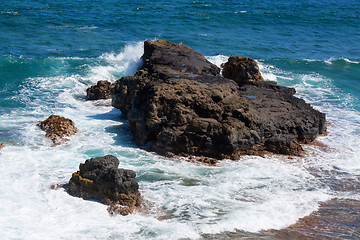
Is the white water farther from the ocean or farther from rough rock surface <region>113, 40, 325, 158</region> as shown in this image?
rough rock surface <region>113, 40, 325, 158</region>

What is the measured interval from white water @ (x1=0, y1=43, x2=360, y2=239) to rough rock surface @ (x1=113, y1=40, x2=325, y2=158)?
0.47m

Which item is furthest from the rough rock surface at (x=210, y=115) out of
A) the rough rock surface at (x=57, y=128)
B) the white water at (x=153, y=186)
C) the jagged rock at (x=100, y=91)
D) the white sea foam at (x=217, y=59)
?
the white sea foam at (x=217, y=59)

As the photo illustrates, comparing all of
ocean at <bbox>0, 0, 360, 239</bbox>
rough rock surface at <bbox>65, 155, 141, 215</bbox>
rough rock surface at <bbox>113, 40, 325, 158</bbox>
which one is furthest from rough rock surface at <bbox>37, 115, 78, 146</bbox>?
rough rock surface at <bbox>65, 155, 141, 215</bbox>

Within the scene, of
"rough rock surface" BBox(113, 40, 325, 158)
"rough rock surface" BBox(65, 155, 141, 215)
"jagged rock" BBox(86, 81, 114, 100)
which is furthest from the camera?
"jagged rock" BBox(86, 81, 114, 100)

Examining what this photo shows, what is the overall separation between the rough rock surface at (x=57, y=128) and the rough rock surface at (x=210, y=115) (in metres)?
1.76

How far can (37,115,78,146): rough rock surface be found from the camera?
39.5 feet

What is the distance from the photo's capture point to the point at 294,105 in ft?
43.6

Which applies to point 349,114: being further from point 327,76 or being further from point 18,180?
point 18,180

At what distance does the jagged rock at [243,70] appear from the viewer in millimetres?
15555

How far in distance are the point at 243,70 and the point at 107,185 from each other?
8.30m

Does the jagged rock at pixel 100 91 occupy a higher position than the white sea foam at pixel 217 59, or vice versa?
the white sea foam at pixel 217 59

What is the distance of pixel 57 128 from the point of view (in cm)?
1235

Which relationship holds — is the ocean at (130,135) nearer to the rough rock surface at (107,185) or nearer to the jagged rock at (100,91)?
the rough rock surface at (107,185)

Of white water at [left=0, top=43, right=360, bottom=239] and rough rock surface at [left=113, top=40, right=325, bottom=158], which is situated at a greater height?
rough rock surface at [left=113, top=40, right=325, bottom=158]
